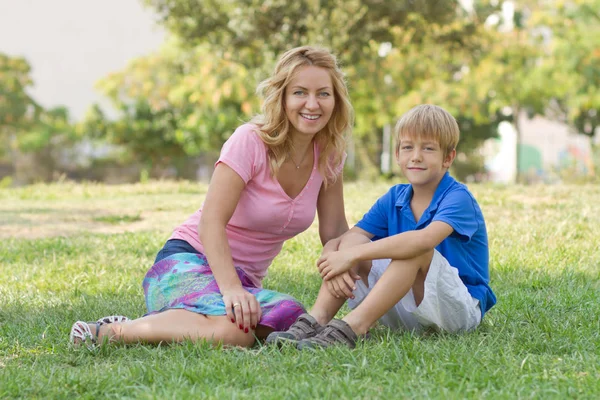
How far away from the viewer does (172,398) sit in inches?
95.2

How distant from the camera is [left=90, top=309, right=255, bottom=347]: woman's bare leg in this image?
3.25m

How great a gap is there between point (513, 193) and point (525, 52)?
13397 mm

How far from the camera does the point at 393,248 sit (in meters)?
3.16

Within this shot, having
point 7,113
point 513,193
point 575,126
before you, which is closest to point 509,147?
point 575,126

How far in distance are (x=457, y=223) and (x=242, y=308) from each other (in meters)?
0.94

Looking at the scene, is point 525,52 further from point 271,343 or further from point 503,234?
point 271,343

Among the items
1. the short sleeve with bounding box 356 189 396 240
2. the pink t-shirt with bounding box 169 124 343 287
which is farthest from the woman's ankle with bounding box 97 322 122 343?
the short sleeve with bounding box 356 189 396 240

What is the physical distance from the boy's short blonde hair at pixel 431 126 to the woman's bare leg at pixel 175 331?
112cm

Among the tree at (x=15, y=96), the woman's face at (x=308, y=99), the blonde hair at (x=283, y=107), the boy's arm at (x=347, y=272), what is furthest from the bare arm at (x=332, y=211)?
the tree at (x=15, y=96)

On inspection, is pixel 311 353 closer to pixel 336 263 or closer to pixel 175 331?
pixel 336 263

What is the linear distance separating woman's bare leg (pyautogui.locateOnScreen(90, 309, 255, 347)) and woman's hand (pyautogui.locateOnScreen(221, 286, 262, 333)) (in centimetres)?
4

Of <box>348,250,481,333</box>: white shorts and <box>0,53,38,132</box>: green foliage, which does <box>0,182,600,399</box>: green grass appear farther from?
<box>0,53,38,132</box>: green foliage

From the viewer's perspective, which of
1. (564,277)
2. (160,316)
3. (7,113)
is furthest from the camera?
(7,113)

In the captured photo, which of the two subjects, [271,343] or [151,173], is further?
[151,173]
